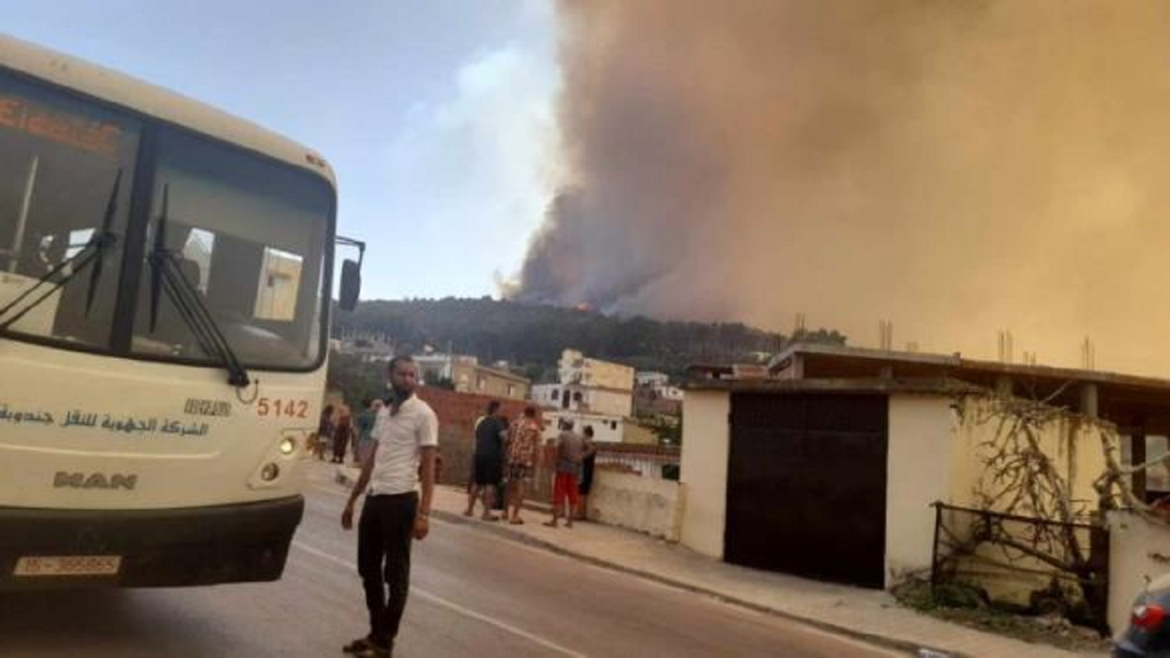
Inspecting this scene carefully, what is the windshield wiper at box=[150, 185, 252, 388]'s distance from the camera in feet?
17.2

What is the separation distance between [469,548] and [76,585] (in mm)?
7450

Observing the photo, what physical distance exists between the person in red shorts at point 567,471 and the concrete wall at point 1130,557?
25.4 ft

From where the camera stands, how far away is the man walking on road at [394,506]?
5.79 m

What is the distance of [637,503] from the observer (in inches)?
616

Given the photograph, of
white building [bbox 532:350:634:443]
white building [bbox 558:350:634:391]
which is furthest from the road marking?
white building [bbox 558:350:634:391]

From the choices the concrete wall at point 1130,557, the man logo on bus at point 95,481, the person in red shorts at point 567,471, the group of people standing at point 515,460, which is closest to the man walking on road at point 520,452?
the group of people standing at point 515,460

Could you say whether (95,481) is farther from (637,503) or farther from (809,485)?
(637,503)

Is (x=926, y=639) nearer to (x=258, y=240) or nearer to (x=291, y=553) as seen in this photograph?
(x=291, y=553)

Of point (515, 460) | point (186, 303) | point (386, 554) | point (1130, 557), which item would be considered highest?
point (186, 303)

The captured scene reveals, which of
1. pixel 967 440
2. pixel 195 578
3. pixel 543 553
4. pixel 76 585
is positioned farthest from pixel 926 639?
pixel 76 585

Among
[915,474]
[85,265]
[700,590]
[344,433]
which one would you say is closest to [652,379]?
[344,433]

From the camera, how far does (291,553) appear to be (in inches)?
368

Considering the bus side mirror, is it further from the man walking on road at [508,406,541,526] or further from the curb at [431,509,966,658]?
the man walking on road at [508,406,541,526]

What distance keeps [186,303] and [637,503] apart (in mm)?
11163
